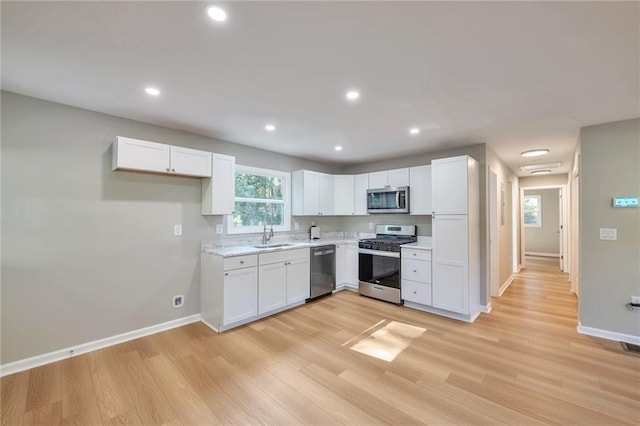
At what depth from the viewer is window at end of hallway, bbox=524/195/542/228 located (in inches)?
350

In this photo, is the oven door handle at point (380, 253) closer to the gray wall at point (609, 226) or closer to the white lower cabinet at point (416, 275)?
the white lower cabinet at point (416, 275)

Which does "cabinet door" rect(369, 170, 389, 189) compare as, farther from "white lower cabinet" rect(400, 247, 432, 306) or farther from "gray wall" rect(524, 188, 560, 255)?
"gray wall" rect(524, 188, 560, 255)

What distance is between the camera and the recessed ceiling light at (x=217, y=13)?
1411 mm

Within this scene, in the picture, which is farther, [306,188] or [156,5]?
[306,188]

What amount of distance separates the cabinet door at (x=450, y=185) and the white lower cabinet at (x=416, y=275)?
713mm

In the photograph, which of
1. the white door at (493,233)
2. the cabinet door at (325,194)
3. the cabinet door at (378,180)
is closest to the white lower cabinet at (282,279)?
the cabinet door at (325,194)

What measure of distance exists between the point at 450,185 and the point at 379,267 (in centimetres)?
170

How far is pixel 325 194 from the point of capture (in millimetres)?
4992

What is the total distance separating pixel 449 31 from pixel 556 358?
3162mm

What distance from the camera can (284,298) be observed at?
3789mm

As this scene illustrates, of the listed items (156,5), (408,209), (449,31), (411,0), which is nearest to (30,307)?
(156,5)

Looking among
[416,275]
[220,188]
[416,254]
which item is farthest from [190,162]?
[416,275]

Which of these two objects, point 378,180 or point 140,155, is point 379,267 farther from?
point 140,155

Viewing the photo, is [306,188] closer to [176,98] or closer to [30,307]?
[176,98]
